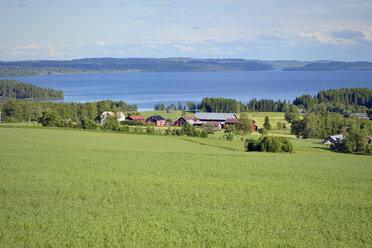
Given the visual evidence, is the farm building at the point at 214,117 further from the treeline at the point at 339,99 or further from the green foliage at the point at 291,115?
the treeline at the point at 339,99

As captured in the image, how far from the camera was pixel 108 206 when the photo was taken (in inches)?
552

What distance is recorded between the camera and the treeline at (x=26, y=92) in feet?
525

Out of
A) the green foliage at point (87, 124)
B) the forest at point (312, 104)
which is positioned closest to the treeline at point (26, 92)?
the forest at point (312, 104)

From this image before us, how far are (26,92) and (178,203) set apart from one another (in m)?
164

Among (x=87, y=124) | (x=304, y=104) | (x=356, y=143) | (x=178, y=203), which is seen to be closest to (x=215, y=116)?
(x=87, y=124)

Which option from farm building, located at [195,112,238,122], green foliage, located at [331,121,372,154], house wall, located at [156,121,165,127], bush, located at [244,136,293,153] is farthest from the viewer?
farm building, located at [195,112,238,122]

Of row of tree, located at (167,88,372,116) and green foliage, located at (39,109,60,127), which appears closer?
green foliage, located at (39,109,60,127)

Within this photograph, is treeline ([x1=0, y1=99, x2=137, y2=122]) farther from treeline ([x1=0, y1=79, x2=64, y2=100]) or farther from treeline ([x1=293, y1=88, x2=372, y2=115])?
treeline ([x1=293, y1=88, x2=372, y2=115])

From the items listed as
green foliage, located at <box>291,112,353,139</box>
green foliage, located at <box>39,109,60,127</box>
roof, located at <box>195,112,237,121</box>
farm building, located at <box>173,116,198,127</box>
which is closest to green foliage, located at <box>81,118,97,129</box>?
green foliage, located at <box>39,109,60,127</box>

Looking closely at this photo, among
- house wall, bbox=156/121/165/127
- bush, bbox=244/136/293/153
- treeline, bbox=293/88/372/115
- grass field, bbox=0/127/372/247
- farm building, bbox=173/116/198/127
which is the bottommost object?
grass field, bbox=0/127/372/247

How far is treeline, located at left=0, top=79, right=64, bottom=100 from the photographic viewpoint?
→ 16000cm

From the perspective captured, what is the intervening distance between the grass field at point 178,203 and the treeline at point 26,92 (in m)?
143

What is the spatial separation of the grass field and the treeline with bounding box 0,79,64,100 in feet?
469

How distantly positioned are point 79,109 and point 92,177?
72.6m
